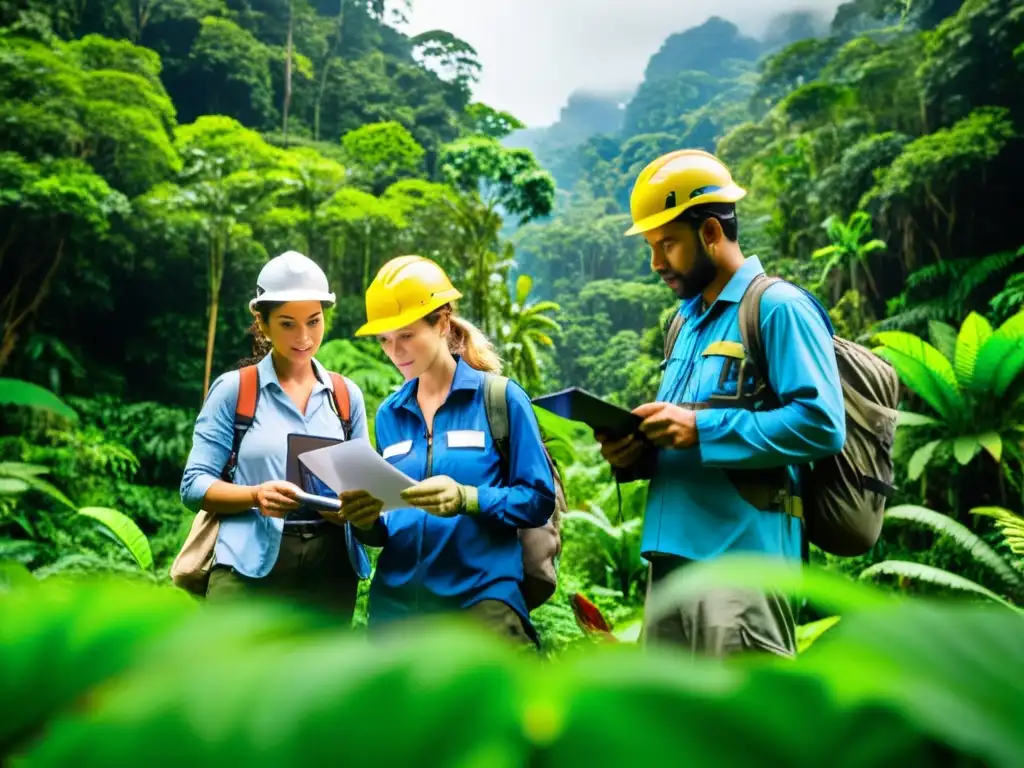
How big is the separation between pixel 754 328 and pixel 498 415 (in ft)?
2.15

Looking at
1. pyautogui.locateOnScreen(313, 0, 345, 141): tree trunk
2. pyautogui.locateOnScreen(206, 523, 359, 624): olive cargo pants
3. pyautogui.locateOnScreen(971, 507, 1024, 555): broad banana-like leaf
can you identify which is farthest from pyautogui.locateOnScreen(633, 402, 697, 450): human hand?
pyautogui.locateOnScreen(313, 0, 345, 141): tree trunk

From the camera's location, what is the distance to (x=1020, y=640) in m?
0.31

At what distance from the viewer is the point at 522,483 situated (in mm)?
1871

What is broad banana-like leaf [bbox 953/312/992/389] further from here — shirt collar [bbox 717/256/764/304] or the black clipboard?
the black clipboard

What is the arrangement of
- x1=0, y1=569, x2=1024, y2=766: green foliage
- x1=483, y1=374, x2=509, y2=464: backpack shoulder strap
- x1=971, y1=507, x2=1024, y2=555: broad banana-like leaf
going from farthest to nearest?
x1=971, y1=507, x2=1024, y2=555: broad banana-like leaf
x1=483, y1=374, x2=509, y2=464: backpack shoulder strap
x1=0, y1=569, x2=1024, y2=766: green foliage

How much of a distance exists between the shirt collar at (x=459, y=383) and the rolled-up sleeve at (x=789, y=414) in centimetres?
63

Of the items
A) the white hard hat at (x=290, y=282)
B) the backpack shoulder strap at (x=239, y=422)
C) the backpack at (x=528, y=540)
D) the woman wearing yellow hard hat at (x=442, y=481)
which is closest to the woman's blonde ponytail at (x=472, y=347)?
the woman wearing yellow hard hat at (x=442, y=481)

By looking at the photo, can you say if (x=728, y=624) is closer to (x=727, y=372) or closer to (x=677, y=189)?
(x=727, y=372)

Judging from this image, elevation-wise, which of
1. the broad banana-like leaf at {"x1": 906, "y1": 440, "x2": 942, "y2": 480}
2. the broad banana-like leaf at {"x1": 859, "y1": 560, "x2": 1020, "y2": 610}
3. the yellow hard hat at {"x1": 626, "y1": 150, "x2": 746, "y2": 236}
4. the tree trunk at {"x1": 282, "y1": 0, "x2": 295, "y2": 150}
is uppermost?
the tree trunk at {"x1": 282, "y1": 0, "x2": 295, "y2": 150}

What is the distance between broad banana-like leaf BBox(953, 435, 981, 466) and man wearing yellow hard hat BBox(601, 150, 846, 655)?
597 cm

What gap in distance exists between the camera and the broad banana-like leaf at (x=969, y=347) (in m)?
6.83

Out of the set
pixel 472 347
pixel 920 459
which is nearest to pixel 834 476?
pixel 472 347

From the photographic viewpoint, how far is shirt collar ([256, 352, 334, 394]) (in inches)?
88.7

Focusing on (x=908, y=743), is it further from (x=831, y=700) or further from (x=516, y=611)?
(x=516, y=611)
